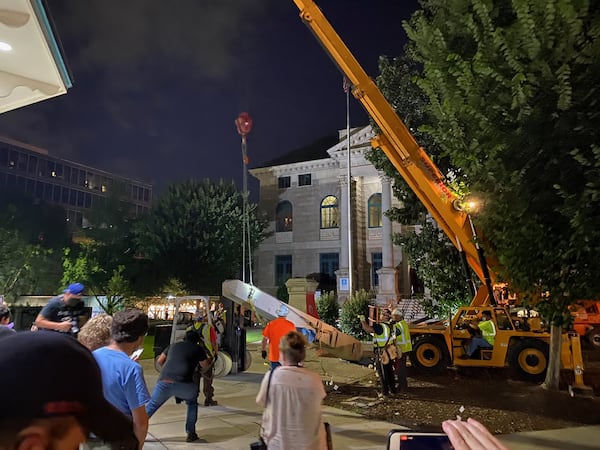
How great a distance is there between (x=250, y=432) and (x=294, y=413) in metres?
3.92

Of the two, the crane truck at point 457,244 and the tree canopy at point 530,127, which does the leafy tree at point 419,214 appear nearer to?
the crane truck at point 457,244

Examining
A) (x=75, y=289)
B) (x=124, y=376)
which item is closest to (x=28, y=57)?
(x=75, y=289)

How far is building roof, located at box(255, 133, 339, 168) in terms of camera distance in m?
42.8

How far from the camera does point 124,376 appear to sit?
10.5 feet

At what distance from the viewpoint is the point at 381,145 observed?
1285 cm

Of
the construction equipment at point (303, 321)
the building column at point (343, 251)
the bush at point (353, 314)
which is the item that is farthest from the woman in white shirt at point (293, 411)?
the building column at point (343, 251)

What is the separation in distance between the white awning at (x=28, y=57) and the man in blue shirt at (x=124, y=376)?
2644mm

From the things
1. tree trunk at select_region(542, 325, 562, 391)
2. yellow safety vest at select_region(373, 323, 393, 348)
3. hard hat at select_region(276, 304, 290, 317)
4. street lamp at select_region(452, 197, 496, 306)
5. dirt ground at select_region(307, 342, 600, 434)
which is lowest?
dirt ground at select_region(307, 342, 600, 434)

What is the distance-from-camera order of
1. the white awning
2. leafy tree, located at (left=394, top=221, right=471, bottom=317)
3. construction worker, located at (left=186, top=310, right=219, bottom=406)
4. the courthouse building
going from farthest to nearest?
the courthouse building → leafy tree, located at (left=394, top=221, right=471, bottom=317) → construction worker, located at (left=186, top=310, right=219, bottom=406) → the white awning

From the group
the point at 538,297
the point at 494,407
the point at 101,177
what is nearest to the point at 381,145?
the point at 538,297

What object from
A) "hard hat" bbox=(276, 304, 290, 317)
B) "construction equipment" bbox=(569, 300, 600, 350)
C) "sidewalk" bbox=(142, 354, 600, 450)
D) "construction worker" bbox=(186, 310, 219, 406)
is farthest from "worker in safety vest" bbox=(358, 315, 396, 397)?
"construction equipment" bbox=(569, 300, 600, 350)

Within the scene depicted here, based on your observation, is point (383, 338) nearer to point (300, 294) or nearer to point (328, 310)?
point (300, 294)

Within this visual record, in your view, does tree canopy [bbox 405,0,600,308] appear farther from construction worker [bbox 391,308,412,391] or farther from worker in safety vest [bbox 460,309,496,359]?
worker in safety vest [bbox 460,309,496,359]

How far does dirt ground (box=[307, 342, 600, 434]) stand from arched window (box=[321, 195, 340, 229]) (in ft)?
93.5
